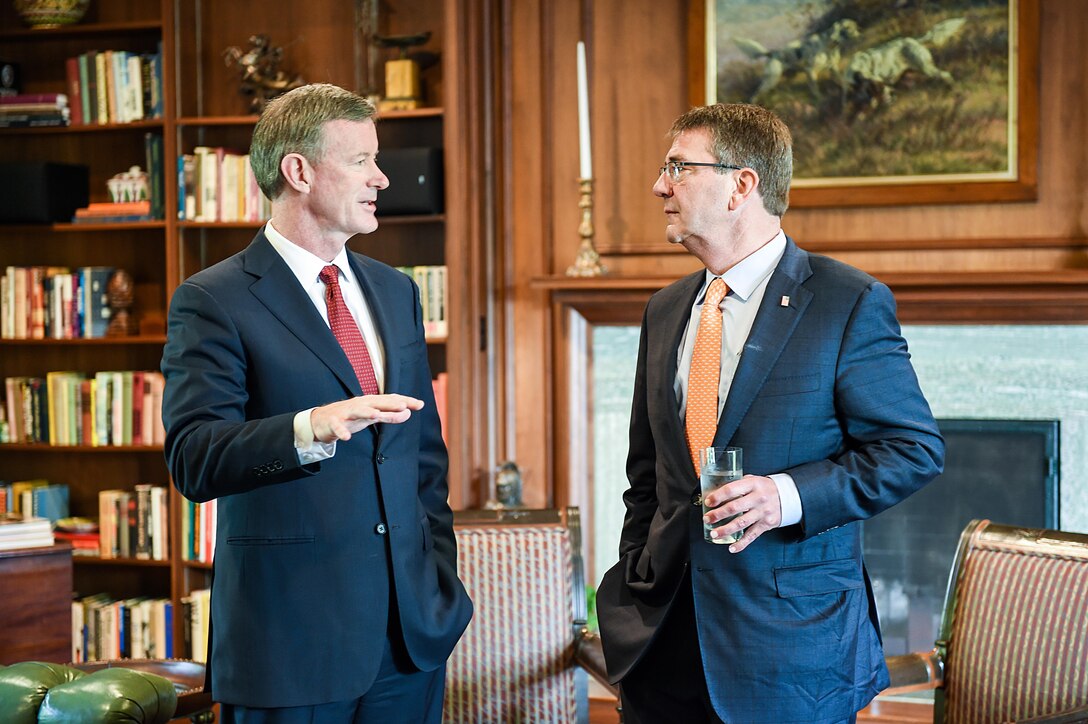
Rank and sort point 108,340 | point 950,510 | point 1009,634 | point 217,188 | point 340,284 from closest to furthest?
point 340,284
point 1009,634
point 950,510
point 217,188
point 108,340

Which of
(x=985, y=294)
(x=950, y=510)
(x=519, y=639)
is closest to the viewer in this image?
(x=519, y=639)

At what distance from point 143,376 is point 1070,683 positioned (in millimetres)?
3221

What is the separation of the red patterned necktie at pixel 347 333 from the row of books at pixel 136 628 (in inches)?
102

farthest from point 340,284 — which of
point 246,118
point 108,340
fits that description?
point 108,340

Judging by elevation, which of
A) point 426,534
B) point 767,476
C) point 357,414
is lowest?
point 426,534

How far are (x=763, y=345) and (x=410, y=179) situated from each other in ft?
7.24

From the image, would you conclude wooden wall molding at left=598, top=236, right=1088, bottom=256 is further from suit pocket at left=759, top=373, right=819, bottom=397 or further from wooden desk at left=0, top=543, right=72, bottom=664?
wooden desk at left=0, top=543, right=72, bottom=664

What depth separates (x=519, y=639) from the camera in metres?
2.48

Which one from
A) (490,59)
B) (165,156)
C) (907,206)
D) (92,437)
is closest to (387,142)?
(490,59)

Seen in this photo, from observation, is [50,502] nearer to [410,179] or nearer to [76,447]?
[76,447]

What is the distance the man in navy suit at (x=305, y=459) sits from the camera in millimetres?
1717

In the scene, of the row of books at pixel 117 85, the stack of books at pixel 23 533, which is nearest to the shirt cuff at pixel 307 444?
the stack of books at pixel 23 533

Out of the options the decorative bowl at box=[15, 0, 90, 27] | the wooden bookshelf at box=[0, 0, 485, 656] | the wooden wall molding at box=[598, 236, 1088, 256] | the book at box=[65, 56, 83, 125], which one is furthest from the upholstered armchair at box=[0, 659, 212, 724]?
the decorative bowl at box=[15, 0, 90, 27]

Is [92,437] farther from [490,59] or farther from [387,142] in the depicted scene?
[490,59]
